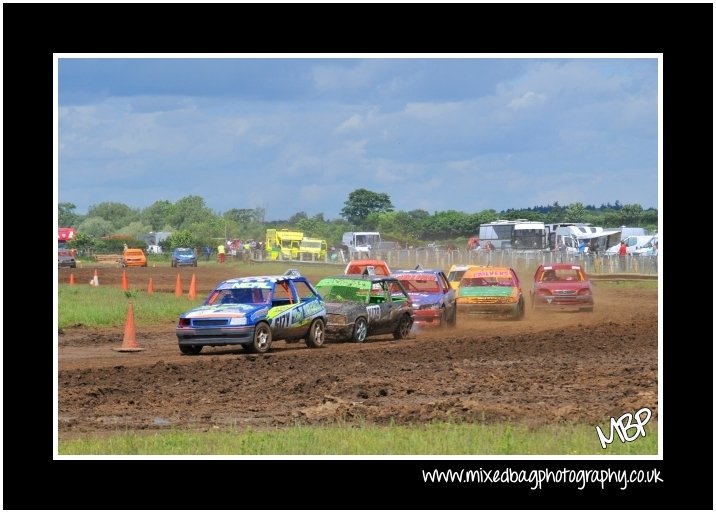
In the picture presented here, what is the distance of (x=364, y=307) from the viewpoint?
84.0ft

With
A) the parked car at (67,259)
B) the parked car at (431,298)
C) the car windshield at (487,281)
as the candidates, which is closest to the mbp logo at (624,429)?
the parked car at (431,298)

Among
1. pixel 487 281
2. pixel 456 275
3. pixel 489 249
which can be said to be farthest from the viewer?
pixel 489 249

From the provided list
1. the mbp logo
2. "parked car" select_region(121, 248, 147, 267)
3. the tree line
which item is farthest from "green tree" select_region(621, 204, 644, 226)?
the mbp logo

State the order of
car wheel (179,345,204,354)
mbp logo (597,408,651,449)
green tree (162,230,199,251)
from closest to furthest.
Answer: mbp logo (597,408,651,449) → car wheel (179,345,204,354) → green tree (162,230,199,251)

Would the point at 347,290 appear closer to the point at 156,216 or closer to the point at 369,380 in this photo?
the point at 369,380

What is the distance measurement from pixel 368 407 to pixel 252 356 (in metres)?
5.86

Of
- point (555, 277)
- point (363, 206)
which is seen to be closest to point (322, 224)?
point (363, 206)

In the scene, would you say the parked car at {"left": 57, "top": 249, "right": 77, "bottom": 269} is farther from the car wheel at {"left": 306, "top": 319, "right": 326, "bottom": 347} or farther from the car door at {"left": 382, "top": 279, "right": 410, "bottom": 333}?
the car wheel at {"left": 306, "top": 319, "right": 326, "bottom": 347}

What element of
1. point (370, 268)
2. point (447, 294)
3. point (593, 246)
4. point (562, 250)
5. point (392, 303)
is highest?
point (593, 246)

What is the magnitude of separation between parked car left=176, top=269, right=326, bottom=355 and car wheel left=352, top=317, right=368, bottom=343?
105 cm

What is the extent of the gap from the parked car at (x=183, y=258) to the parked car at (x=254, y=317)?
137 ft

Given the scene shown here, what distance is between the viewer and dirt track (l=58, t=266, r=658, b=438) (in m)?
16.7

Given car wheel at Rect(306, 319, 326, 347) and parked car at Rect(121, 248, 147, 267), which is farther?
parked car at Rect(121, 248, 147, 267)

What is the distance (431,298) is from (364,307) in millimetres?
3521
